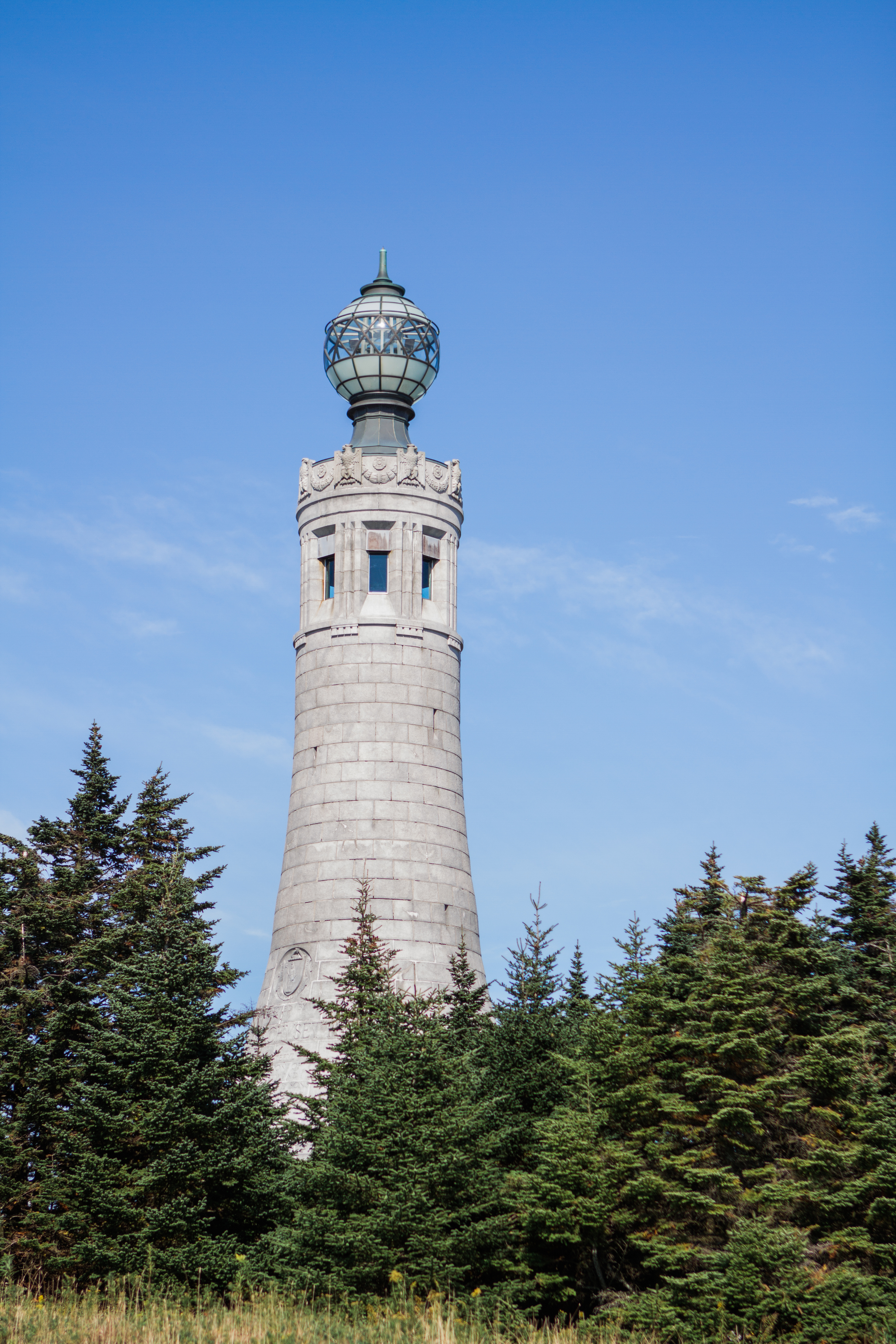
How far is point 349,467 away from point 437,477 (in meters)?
3.17

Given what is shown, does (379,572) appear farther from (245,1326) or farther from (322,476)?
(245,1326)

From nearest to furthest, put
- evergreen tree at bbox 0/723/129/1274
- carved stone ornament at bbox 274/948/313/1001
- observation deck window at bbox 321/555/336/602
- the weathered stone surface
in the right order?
evergreen tree at bbox 0/723/129/1274 → carved stone ornament at bbox 274/948/313/1001 → the weathered stone surface → observation deck window at bbox 321/555/336/602

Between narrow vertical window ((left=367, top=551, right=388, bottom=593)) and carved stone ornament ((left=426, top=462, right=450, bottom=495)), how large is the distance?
9.63 ft

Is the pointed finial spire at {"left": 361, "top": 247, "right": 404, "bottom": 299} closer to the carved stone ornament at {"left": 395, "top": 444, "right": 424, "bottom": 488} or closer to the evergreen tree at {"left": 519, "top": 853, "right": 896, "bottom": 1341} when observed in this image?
the carved stone ornament at {"left": 395, "top": 444, "right": 424, "bottom": 488}

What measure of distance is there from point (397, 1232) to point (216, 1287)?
A: 15.0 ft

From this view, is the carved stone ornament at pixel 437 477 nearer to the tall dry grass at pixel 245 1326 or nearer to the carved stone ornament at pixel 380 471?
the carved stone ornament at pixel 380 471

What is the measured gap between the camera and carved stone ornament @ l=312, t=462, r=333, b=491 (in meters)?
57.8

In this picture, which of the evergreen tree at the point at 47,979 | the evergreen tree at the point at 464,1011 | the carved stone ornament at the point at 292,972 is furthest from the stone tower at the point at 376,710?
the evergreen tree at the point at 47,979

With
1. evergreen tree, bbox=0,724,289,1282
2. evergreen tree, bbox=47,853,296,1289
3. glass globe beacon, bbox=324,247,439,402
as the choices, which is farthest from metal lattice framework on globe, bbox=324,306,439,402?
evergreen tree, bbox=47,853,296,1289

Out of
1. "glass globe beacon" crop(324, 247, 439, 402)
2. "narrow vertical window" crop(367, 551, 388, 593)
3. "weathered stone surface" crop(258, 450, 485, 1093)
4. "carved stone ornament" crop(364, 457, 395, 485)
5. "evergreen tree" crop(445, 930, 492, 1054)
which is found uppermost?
"glass globe beacon" crop(324, 247, 439, 402)

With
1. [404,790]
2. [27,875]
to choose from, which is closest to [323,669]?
[404,790]

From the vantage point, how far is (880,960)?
46938mm

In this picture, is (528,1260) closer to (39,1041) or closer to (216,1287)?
(216,1287)

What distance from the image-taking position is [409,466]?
57562mm
